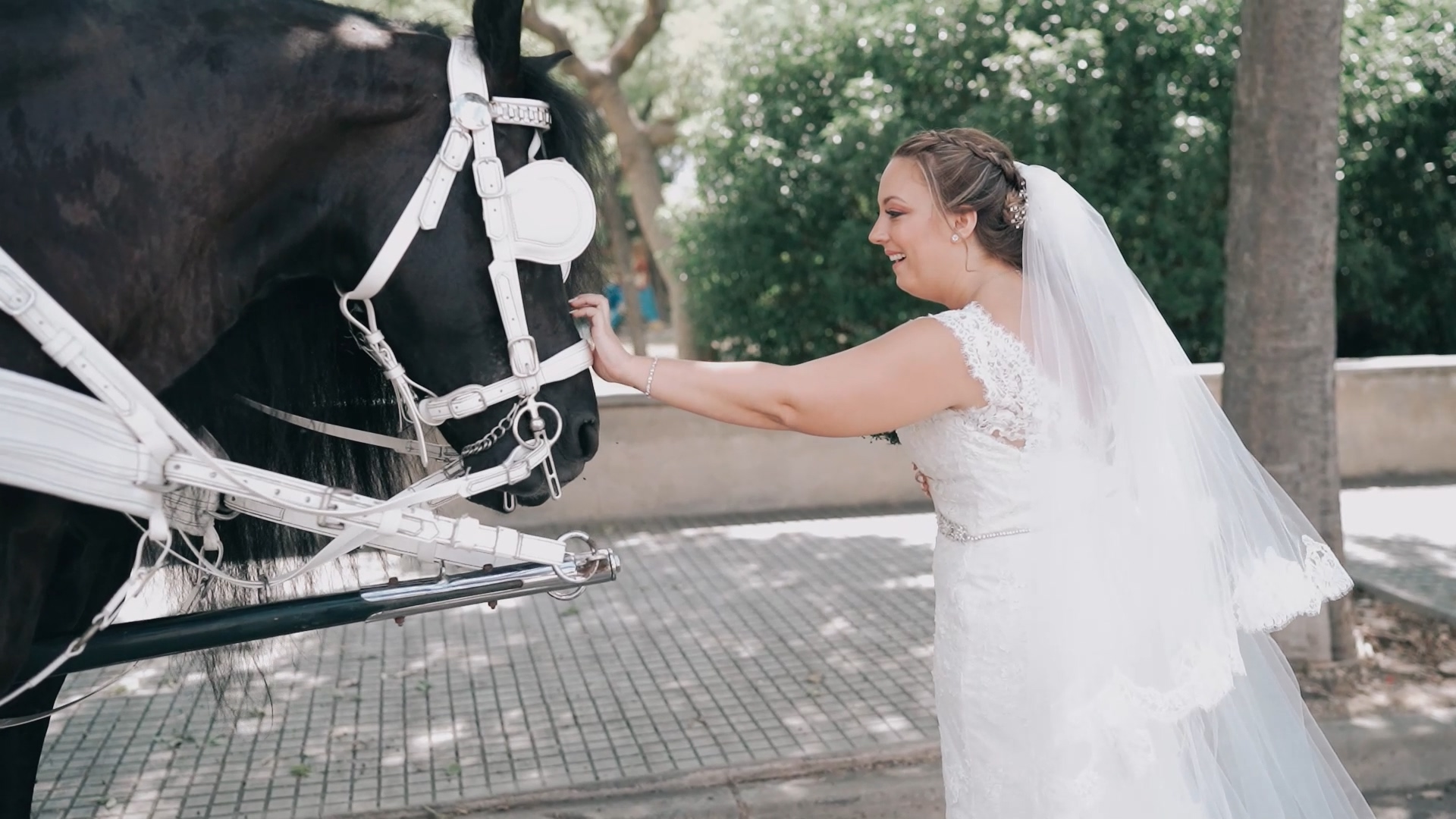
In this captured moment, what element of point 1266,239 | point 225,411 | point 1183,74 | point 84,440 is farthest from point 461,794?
point 1183,74

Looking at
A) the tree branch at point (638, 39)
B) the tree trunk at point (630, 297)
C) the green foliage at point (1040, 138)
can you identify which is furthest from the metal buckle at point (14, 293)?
the tree branch at point (638, 39)

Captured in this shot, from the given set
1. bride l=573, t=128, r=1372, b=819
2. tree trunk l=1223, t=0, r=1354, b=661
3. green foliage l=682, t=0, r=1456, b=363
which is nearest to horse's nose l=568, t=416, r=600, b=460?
bride l=573, t=128, r=1372, b=819

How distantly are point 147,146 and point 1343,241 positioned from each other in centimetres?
862

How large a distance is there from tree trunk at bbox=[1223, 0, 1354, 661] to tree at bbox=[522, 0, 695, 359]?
688 centimetres

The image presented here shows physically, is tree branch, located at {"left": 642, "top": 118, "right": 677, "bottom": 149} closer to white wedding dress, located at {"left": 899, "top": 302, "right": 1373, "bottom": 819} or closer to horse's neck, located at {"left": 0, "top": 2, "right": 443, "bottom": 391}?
white wedding dress, located at {"left": 899, "top": 302, "right": 1373, "bottom": 819}

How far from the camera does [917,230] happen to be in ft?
7.57

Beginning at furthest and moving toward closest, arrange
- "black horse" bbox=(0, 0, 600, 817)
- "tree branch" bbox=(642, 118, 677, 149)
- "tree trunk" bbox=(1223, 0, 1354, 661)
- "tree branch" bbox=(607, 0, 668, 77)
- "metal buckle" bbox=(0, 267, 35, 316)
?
1. "tree branch" bbox=(642, 118, 677, 149)
2. "tree branch" bbox=(607, 0, 668, 77)
3. "tree trunk" bbox=(1223, 0, 1354, 661)
4. "black horse" bbox=(0, 0, 600, 817)
5. "metal buckle" bbox=(0, 267, 35, 316)

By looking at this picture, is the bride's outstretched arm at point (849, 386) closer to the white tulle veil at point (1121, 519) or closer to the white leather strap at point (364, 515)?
the white tulle veil at point (1121, 519)

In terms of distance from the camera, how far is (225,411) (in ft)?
6.70

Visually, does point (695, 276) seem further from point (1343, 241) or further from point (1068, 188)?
point (1068, 188)

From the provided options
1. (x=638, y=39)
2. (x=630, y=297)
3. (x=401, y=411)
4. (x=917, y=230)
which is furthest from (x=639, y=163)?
(x=401, y=411)

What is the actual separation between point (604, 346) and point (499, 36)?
58cm

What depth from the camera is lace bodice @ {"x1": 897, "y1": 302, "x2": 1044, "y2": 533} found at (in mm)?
2277

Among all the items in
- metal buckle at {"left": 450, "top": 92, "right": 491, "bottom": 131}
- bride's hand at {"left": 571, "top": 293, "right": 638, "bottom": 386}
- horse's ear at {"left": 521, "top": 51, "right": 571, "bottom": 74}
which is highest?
horse's ear at {"left": 521, "top": 51, "right": 571, "bottom": 74}
